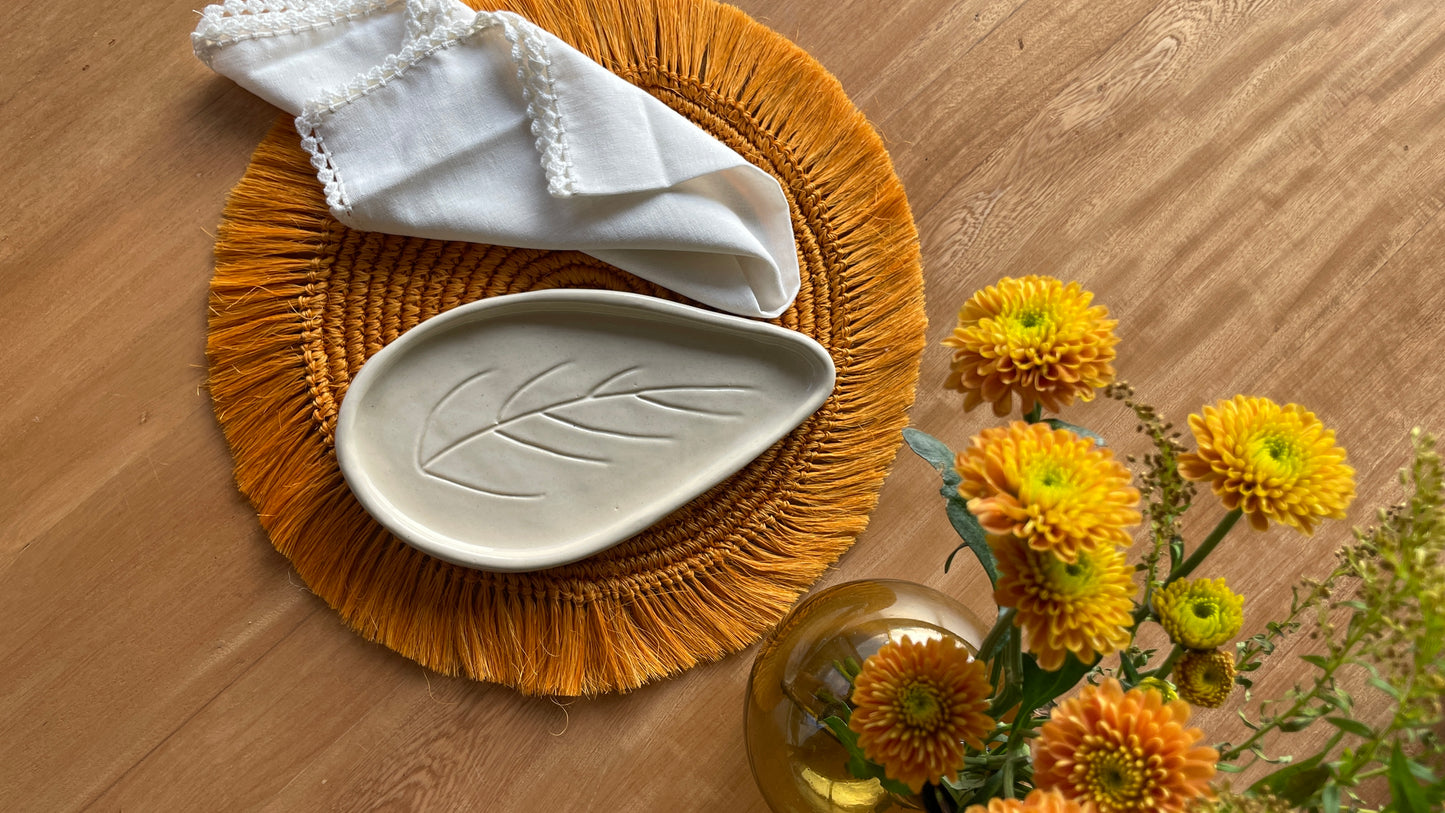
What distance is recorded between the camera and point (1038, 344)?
1.08ft

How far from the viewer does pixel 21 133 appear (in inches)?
28.7

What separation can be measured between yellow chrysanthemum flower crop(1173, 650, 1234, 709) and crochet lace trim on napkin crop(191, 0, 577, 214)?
A: 502 millimetres

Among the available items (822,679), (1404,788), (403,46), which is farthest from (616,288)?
(1404,788)

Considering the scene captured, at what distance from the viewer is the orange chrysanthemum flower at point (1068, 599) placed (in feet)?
0.98

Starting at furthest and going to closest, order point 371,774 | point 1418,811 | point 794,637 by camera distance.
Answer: point 371,774
point 794,637
point 1418,811

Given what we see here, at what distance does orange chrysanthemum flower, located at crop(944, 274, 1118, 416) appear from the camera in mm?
328

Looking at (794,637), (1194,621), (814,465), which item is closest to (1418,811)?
(1194,621)

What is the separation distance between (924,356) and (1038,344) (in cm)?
43

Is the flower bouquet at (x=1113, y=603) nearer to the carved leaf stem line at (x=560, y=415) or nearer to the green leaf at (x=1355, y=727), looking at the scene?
the green leaf at (x=1355, y=727)

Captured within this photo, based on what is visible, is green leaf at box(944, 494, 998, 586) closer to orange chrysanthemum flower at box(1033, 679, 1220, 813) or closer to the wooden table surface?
orange chrysanthemum flower at box(1033, 679, 1220, 813)

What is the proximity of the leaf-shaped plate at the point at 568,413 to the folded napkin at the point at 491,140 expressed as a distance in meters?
0.05

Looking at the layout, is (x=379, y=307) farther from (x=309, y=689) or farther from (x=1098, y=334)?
(x=1098, y=334)

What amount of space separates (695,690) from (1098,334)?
0.49m

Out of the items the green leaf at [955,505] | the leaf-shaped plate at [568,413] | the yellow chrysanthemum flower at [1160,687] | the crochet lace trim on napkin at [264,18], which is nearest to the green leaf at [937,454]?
the green leaf at [955,505]
